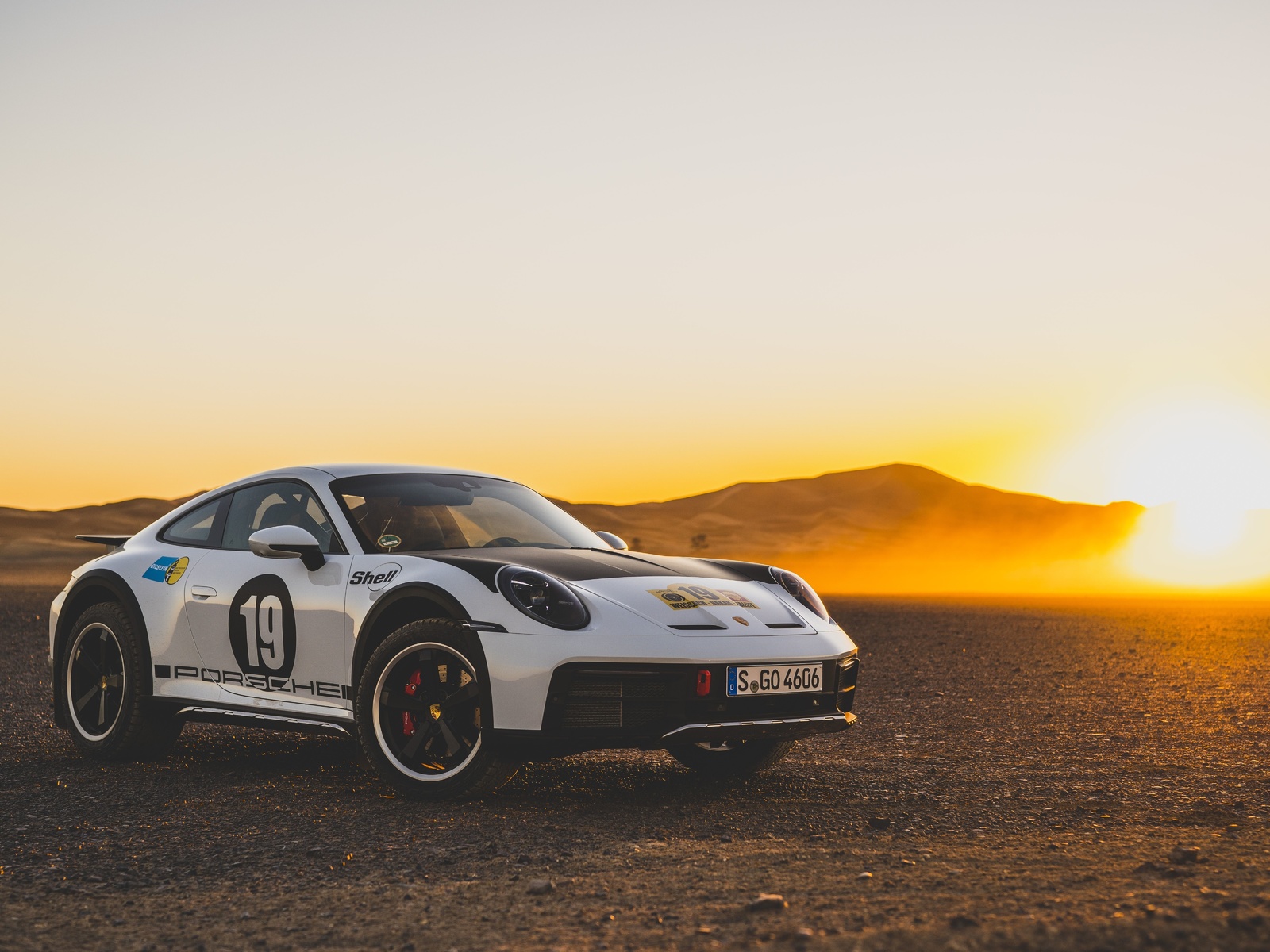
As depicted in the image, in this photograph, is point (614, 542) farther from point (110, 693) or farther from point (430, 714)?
point (110, 693)

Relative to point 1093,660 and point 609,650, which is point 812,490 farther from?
point 609,650

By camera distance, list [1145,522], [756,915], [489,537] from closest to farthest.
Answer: [756,915] → [489,537] → [1145,522]

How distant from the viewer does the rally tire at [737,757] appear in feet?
22.1

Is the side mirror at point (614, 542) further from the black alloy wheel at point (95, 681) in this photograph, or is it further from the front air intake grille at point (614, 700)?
the black alloy wheel at point (95, 681)

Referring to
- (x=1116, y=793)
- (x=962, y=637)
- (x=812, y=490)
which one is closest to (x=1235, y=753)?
(x=1116, y=793)

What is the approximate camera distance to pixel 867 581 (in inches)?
2928

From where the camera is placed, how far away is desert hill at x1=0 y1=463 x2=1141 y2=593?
95.6 meters

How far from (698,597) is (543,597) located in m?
0.78

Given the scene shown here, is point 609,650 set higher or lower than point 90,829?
higher

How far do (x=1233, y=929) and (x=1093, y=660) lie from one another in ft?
36.9

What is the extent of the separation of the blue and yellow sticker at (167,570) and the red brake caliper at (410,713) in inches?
78.8

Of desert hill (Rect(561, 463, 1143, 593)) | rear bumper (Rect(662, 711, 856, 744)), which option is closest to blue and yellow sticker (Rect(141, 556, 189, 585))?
rear bumper (Rect(662, 711, 856, 744))

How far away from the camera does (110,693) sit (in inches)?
292

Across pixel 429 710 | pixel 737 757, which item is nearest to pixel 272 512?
pixel 429 710
